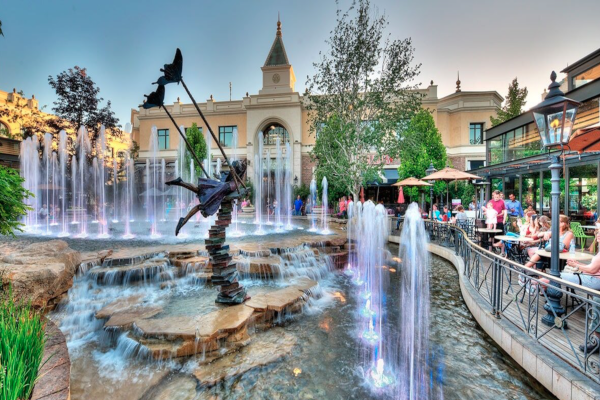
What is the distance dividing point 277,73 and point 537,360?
29976 mm

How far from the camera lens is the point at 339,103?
15961mm

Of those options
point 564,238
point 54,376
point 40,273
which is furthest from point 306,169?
point 54,376

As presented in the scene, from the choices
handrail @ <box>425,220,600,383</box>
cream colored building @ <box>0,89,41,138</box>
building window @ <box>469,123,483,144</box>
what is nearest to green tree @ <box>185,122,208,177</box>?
cream colored building @ <box>0,89,41,138</box>

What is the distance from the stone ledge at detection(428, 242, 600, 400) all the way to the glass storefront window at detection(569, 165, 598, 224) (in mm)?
9455

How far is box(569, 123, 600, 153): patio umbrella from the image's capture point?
511 cm

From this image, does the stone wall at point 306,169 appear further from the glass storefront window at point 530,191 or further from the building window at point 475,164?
the glass storefront window at point 530,191

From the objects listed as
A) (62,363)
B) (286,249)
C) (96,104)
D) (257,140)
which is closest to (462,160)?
(257,140)

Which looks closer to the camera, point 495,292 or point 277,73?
point 495,292

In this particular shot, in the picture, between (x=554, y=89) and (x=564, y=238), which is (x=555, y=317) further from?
(x=554, y=89)

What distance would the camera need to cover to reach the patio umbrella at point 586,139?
5113 mm

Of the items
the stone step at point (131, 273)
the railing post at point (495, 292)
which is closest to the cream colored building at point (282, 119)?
the railing post at point (495, 292)

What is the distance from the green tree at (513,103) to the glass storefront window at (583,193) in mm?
16931

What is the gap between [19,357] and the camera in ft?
7.07

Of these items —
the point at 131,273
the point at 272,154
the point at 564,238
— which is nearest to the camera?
the point at 564,238
